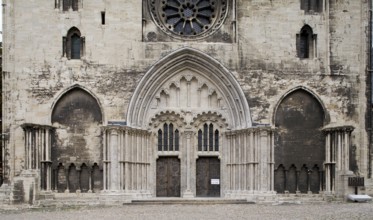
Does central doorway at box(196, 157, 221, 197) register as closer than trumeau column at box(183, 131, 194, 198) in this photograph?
No

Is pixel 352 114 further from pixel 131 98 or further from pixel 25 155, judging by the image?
pixel 25 155

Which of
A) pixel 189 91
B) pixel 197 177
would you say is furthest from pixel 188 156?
pixel 189 91

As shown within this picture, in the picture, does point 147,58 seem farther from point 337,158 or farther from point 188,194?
point 337,158

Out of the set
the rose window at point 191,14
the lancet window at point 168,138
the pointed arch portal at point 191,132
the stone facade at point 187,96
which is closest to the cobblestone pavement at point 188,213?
the stone facade at point 187,96

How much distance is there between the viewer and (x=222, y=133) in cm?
2503

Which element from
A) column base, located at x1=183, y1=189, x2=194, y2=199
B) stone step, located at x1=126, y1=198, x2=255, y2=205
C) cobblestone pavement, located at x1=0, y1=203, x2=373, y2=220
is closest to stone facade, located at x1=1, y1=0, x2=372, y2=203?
column base, located at x1=183, y1=189, x2=194, y2=199

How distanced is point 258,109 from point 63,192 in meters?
8.77

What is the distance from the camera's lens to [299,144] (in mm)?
24422

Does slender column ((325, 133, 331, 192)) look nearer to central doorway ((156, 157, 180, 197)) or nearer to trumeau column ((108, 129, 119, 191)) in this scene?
central doorway ((156, 157, 180, 197))

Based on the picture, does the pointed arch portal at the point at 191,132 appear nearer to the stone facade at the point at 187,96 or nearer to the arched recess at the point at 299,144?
the stone facade at the point at 187,96

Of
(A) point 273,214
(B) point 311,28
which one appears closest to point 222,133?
(B) point 311,28

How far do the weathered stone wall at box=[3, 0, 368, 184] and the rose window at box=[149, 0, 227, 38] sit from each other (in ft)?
2.47

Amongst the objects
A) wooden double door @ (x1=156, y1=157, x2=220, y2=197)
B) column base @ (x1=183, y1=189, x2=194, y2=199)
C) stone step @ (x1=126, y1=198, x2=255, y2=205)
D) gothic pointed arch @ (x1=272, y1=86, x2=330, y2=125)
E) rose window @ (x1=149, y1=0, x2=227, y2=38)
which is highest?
rose window @ (x1=149, y1=0, x2=227, y2=38)

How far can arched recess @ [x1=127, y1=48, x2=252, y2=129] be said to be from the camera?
24.0m
